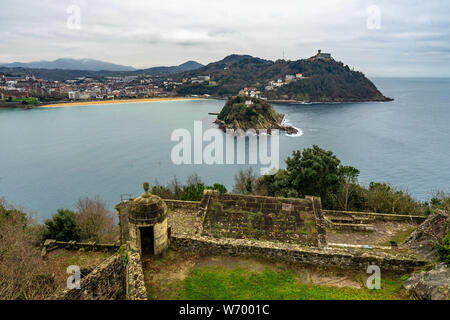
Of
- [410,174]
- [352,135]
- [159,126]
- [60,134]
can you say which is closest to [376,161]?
[410,174]

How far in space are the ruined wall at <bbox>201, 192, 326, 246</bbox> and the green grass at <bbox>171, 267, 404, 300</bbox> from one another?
3.62 m

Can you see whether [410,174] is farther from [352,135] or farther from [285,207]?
[285,207]

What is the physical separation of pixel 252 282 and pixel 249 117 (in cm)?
9122

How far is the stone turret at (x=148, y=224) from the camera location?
922 centimetres

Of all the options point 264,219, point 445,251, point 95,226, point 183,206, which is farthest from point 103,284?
point 95,226

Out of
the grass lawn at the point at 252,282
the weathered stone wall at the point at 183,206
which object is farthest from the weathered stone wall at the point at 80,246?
the grass lawn at the point at 252,282

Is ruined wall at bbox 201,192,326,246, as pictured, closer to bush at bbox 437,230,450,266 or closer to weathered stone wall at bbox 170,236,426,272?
weathered stone wall at bbox 170,236,426,272

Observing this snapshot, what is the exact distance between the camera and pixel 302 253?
9133mm

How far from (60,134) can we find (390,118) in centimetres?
11172

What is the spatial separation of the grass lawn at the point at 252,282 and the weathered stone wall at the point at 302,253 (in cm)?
26

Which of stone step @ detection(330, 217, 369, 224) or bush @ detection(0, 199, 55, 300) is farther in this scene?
stone step @ detection(330, 217, 369, 224)

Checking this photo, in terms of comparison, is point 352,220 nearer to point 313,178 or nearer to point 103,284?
point 313,178

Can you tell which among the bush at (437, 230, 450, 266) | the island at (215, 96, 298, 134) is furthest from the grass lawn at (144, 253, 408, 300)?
the island at (215, 96, 298, 134)

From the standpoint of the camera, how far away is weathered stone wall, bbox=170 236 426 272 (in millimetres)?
8859
